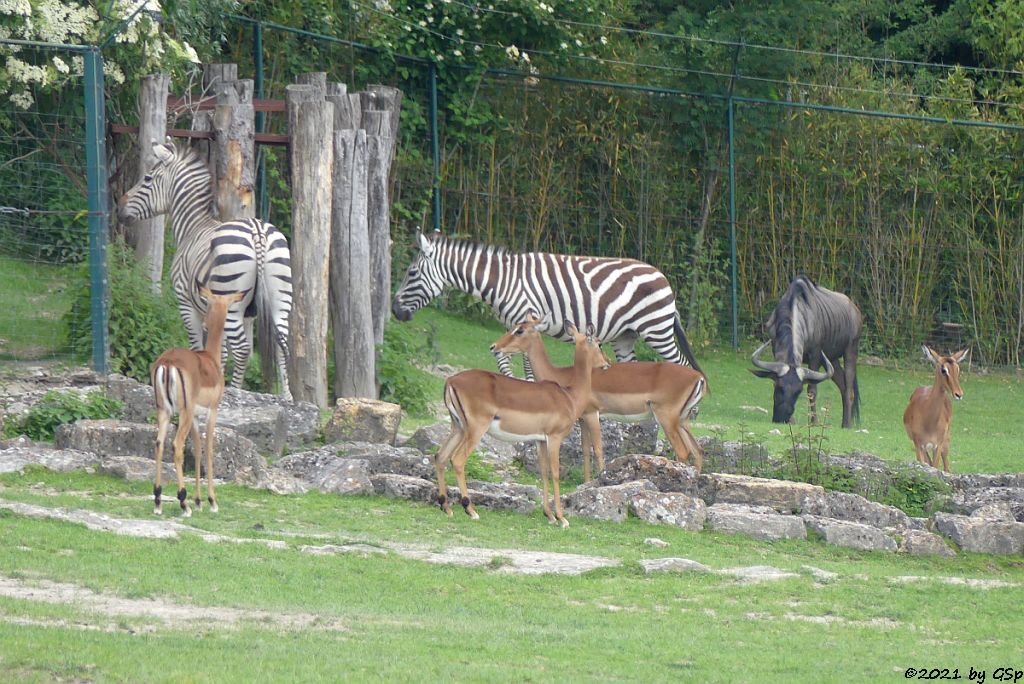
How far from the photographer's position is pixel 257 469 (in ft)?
37.3

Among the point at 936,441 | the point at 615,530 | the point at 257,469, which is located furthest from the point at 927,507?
the point at 257,469

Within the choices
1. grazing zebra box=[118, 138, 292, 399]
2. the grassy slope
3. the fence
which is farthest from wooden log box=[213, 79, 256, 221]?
the fence

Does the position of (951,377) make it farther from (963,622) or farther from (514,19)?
(514,19)

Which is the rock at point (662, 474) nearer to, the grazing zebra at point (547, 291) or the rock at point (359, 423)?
the rock at point (359, 423)

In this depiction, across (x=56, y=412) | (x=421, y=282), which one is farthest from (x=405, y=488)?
(x=421, y=282)

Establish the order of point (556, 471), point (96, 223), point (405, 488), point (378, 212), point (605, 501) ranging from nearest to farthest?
1. point (556, 471)
2. point (605, 501)
3. point (405, 488)
4. point (96, 223)
5. point (378, 212)

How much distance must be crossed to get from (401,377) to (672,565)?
649cm

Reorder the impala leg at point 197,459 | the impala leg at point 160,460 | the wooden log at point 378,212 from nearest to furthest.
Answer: the impala leg at point 160,460 → the impala leg at point 197,459 → the wooden log at point 378,212

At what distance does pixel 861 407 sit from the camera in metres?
19.5

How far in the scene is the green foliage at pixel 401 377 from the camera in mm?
15406

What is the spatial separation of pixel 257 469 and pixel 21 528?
2456 millimetres

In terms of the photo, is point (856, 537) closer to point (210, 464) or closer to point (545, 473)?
point (545, 473)

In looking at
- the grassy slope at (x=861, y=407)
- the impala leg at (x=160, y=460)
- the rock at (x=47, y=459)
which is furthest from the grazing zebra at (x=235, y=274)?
the impala leg at (x=160, y=460)

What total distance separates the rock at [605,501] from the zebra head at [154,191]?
5868 millimetres
